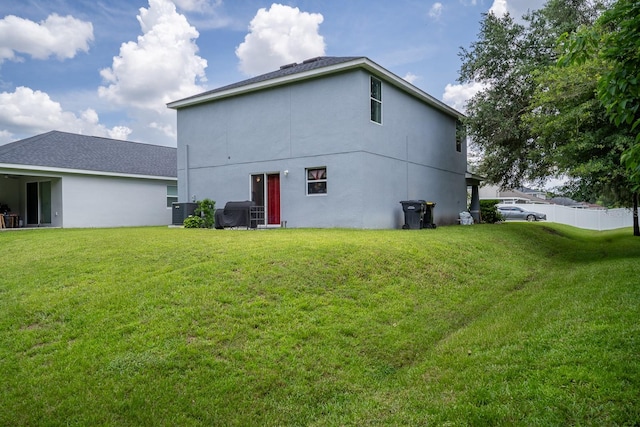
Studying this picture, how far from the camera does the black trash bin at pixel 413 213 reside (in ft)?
44.7

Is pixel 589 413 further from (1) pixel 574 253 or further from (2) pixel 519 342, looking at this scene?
(1) pixel 574 253

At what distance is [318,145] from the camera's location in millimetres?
13367

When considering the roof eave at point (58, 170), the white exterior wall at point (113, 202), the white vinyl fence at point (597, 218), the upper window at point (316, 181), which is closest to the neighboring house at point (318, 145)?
the upper window at point (316, 181)

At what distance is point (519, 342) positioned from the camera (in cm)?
453

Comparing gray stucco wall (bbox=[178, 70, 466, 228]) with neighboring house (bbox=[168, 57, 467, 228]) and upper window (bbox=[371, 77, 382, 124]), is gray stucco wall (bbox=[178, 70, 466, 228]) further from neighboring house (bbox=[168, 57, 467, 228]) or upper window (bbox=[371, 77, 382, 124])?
upper window (bbox=[371, 77, 382, 124])

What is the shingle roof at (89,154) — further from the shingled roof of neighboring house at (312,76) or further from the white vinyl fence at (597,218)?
the white vinyl fence at (597,218)

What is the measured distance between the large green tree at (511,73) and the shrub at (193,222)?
11.2m

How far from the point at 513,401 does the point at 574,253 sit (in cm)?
1216

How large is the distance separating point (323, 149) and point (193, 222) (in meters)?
5.37

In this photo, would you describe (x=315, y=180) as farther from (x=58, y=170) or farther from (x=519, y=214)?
(x=519, y=214)

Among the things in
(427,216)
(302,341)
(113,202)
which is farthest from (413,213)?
(113,202)

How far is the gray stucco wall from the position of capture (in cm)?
1276

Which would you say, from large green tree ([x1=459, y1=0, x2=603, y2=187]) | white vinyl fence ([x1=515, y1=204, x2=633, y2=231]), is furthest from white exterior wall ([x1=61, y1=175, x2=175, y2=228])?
white vinyl fence ([x1=515, y1=204, x2=633, y2=231])

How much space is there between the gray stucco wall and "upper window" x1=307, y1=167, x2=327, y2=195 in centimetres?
20
